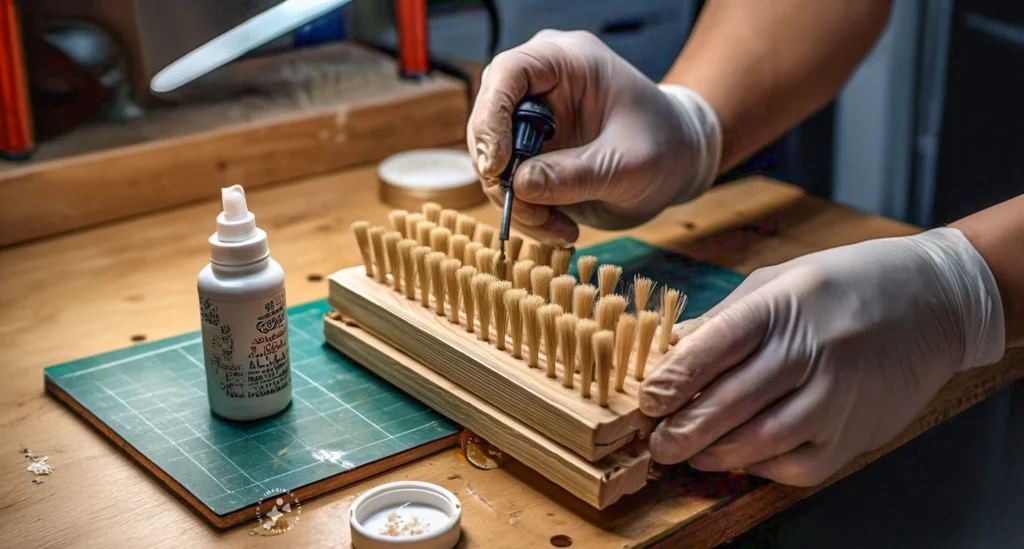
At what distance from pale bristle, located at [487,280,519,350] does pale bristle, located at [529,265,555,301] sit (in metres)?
0.03

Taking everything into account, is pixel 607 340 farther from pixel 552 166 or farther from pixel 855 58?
pixel 855 58

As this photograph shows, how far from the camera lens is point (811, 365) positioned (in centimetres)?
90

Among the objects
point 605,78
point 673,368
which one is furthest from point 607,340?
point 605,78

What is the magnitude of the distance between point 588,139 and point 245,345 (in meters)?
0.54

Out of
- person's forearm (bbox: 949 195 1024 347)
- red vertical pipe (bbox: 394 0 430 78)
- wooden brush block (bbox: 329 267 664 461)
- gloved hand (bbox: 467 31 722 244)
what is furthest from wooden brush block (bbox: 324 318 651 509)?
red vertical pipe (bbox: 394 0 430 78)

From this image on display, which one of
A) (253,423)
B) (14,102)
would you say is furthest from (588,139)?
(14,102)

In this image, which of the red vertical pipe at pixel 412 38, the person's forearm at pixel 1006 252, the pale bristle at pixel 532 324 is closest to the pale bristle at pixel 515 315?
the pale bristle at pixel 532 324

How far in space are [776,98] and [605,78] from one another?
347 mm

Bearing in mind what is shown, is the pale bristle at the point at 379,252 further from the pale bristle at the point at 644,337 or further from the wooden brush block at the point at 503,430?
the pale bristle at the point at 644,337

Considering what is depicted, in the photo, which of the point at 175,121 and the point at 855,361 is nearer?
the point at 855,361

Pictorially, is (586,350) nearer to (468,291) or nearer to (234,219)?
(468,291)

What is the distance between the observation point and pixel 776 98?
147 centimetres

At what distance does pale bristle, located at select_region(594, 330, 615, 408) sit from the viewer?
2.80ft

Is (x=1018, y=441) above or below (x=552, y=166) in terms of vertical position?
below
